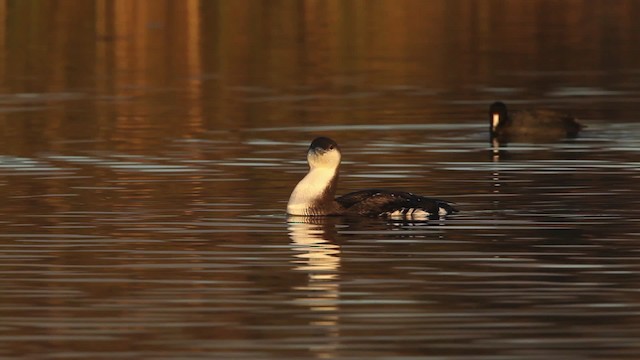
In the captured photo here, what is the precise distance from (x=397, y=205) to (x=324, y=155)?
105 centimetres

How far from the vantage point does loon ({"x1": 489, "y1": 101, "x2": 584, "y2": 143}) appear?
104 feet

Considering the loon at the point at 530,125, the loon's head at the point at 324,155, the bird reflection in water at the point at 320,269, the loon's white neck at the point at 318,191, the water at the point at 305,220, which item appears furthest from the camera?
the loon at the point at 530,125

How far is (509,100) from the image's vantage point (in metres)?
39.3

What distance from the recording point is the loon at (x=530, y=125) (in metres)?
31.6

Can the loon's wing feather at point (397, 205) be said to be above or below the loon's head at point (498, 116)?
below

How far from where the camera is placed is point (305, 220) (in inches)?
837

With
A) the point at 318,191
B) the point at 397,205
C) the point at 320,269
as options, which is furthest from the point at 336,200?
the point at 320,269

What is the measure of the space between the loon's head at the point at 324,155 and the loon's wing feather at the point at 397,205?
50 cm

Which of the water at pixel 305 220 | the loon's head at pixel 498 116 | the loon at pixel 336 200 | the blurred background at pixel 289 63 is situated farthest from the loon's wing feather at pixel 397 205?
the loon's head at pixel 498 116

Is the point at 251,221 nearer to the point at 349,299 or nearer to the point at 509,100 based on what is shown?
the point at 349,299

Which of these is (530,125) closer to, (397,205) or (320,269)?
(397,205)

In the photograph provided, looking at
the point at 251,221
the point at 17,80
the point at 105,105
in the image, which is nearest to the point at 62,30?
the point at 17,80

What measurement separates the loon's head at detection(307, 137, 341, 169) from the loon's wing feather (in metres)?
0.50

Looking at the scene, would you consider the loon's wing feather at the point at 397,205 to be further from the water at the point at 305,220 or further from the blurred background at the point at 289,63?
the blurred background at the point at 289,63
